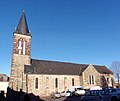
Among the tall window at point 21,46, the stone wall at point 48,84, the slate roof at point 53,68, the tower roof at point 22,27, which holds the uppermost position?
the tower roof at point 22,27

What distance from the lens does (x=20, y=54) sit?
132ft

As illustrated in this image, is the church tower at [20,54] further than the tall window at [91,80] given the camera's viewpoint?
No

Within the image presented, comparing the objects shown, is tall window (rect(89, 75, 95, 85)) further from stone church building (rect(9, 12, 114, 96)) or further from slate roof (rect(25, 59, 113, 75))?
slate roof (rect(25, 59, 113, 75))

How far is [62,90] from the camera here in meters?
41.8

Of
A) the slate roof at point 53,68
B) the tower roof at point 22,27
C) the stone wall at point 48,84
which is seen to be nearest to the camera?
the stone wall at point 48,84

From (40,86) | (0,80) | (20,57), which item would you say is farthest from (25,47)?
(0,80)

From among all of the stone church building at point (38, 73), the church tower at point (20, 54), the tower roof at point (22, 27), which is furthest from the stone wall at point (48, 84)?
the tower roof at point (22, 27)

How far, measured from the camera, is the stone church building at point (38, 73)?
38.1m

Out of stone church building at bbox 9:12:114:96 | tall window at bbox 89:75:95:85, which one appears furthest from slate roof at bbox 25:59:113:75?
tall window at bbox 89:75:95:85

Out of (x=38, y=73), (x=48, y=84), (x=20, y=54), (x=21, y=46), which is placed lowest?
(x=48, y=84)

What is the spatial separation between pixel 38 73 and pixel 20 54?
20.2ft

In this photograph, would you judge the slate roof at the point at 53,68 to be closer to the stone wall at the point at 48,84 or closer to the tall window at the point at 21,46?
the stone wall at the point at 48,84

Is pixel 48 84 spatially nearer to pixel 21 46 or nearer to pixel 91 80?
pixel 21 46

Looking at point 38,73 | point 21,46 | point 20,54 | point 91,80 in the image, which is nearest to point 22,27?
point 21,46
